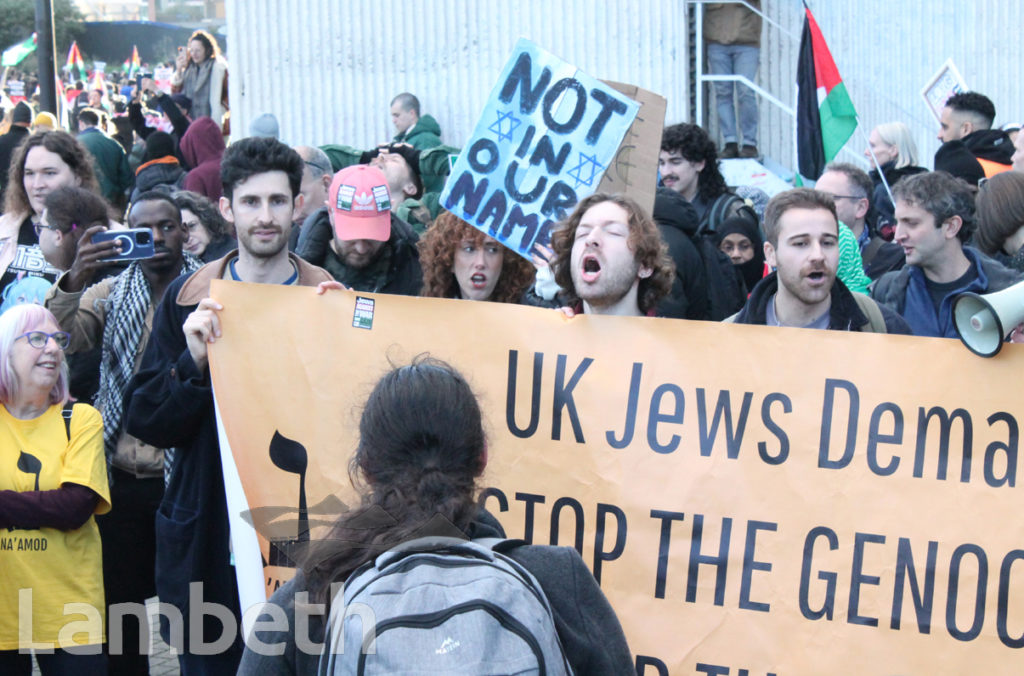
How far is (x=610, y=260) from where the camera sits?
3.95m

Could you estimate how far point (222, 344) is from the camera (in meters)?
4.00

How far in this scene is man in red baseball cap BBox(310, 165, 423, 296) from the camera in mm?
5090

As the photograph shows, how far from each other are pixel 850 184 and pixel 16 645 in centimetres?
454

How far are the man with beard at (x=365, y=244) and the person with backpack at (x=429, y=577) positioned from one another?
2.84 m

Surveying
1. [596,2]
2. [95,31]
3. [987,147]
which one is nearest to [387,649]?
[987,147]

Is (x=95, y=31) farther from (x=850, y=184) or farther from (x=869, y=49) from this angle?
(x=850, y=184)

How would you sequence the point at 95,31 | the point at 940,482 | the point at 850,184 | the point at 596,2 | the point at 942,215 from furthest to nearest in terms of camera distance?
1. the point at 95,31
2. the point at 596,2
3. the point at 850,184
4. the point at 942,215
5. the point at 940,482

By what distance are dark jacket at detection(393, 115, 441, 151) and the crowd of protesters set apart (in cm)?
348

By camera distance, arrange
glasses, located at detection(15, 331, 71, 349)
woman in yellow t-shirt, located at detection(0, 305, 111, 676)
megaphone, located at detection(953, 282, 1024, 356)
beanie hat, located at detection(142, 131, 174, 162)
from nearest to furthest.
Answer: megaphone, located at detection(953, 282, 1024, 356)
woman in yellow t-shirt, located at detection(0, 305, 111, 676)
glasses, located at detection(15, 331, 71, 349)
beanie hat, located at detection(142, 131, 174, 162)

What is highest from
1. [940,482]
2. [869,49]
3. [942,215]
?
[869,49]

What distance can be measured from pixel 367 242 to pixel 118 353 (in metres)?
1.18

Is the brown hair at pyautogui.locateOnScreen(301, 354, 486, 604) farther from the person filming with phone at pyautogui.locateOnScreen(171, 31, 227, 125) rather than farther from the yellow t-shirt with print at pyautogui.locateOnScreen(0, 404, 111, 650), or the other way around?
the person filming with phone at pyautogui.locateOnScreen(171, 31, 227, 125)

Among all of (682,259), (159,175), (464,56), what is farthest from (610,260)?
(464,56)

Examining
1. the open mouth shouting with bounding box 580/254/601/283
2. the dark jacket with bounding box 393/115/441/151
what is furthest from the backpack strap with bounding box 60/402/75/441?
the dark jacket with bounding box 393/115/441/151
